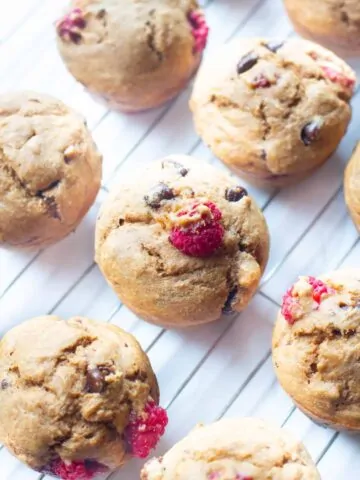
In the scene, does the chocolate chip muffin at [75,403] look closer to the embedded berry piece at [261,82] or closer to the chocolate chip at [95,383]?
the chocolate chip at [95,383]

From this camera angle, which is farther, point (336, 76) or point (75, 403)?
point (336, 76)

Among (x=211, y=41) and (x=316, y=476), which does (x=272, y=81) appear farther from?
(x=316, y=476)

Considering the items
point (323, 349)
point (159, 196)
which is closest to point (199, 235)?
point (159, 196)

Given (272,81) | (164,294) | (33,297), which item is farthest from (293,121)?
(33,297)

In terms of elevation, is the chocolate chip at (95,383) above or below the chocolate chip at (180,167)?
below

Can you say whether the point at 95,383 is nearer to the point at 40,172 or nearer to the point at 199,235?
the point at 199,235

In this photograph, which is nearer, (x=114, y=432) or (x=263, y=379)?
(x=114, y=432)

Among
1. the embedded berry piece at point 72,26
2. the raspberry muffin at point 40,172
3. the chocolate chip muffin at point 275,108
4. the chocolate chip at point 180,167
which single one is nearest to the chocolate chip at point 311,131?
the chocolate chip muffin at point 275,108
